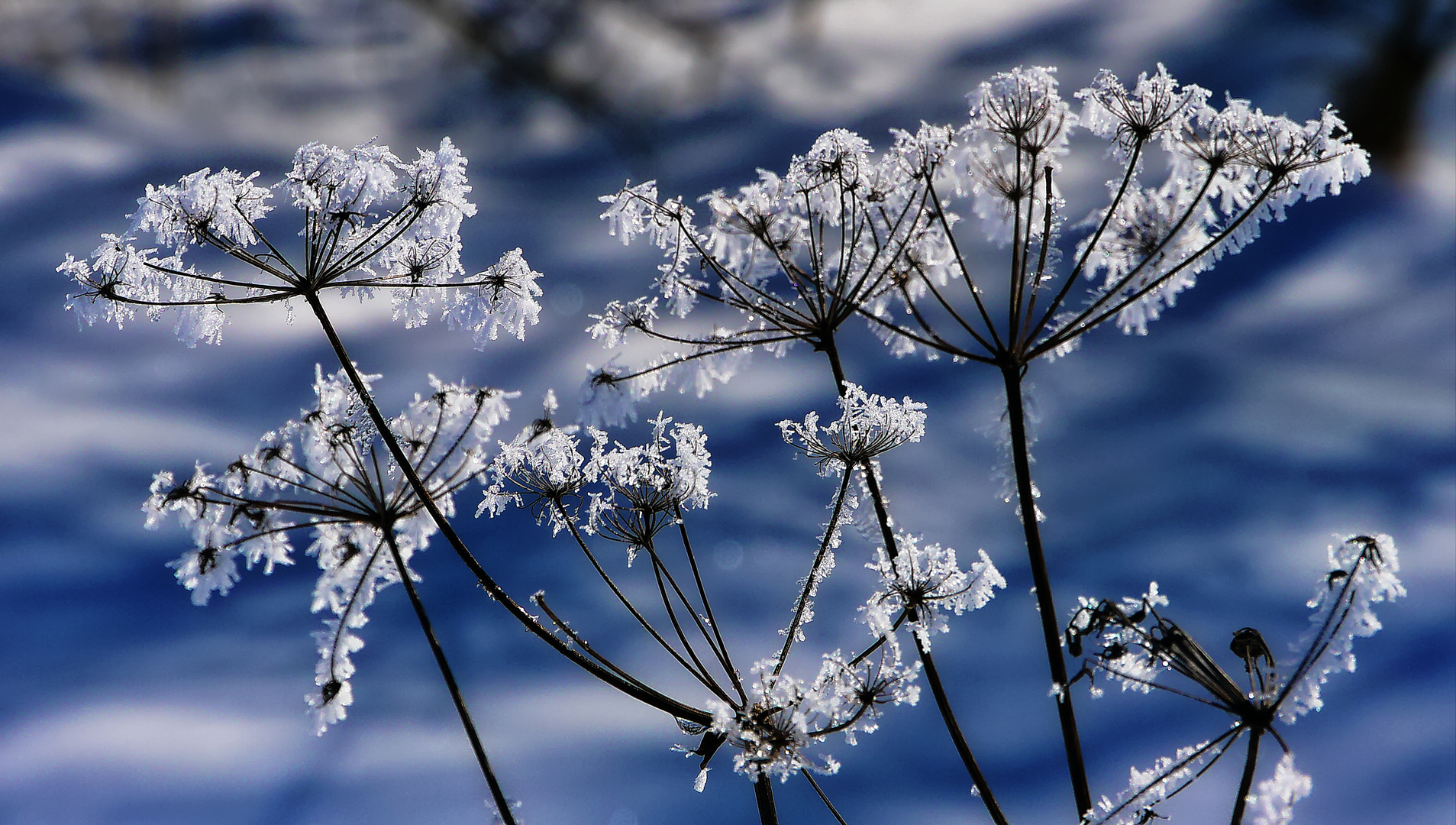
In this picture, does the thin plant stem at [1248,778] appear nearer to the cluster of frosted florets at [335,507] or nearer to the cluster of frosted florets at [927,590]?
the cluster of frosted florets at [927,590]

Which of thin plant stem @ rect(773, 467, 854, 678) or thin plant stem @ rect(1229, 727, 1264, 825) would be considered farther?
thin plant stem @ rect(773, 467, 854, 678)

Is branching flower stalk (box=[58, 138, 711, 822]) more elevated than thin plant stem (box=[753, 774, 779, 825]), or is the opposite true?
branching flower stalk (box=[58, 138, 711, 822])

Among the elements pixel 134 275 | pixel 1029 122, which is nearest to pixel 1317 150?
pixel 1029 122

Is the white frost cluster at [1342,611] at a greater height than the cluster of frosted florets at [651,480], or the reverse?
the cluster of frosted florets at [651,480]

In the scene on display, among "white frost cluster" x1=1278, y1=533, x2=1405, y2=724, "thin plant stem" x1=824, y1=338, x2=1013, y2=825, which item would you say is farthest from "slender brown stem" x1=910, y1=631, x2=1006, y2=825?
"white frost cluster" x1=1278, y1=533, x2=1405, y2=724

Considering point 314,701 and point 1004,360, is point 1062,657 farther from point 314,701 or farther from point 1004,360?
point 314,701

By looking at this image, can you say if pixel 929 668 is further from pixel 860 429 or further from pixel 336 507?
pixel 336 507

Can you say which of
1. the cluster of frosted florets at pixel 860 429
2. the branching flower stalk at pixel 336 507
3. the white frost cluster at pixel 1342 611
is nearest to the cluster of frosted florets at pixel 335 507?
the branching flower stalk at pixel 336 507

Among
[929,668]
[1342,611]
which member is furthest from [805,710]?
[1342,611]

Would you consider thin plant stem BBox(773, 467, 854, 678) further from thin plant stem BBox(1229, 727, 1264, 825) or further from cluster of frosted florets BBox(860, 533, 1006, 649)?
thin plant stem BBox(1229, 727, 1264, 825)
